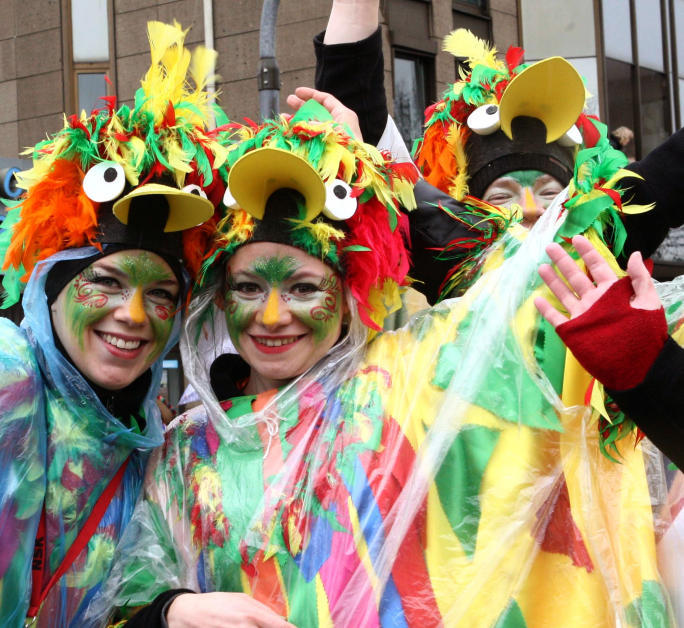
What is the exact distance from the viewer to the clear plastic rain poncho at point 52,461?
1.88 m

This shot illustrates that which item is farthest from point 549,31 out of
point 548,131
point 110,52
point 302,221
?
point 302,221

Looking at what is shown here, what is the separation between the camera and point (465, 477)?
1672mm

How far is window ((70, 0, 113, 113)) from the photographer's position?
8.86 metres

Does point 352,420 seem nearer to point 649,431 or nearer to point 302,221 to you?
point 302,221

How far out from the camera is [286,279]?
6.31ft

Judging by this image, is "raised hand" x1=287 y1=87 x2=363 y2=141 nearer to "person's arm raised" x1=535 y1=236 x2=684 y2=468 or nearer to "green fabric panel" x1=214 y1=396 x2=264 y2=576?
"green fabric panel" x1=214 y1=396 x2=264 y2=576

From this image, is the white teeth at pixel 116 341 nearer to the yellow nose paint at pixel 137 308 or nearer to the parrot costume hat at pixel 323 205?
the yellow nose paint at pixel 137 308

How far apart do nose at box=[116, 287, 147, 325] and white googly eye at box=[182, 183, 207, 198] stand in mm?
247

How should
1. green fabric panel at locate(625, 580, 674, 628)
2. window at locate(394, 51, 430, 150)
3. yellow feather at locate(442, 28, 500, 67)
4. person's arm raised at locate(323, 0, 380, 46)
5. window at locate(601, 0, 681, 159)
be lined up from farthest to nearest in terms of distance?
window at locate(601, 0, 681, 159), window at locate(394, 51, 430, 150), yellow feather at locate(442, 28, 500, 67), person's arm raised at locate(323, 0, 380, 46), green fabric panel at locate(625, 580, 674, 628)

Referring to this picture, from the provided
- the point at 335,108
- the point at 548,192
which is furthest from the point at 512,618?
the point at 548,192

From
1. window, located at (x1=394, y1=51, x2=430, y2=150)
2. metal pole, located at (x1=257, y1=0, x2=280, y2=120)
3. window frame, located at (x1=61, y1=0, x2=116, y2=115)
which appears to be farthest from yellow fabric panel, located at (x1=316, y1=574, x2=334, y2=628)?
window frame, located at (x1=61, y1=0, x2=116, y2=115)

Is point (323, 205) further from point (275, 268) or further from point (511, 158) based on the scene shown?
point (511, 158)

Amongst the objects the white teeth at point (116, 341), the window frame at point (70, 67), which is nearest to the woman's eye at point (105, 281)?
the white teeth at point (116, 341)

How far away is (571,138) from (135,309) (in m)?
1.30
